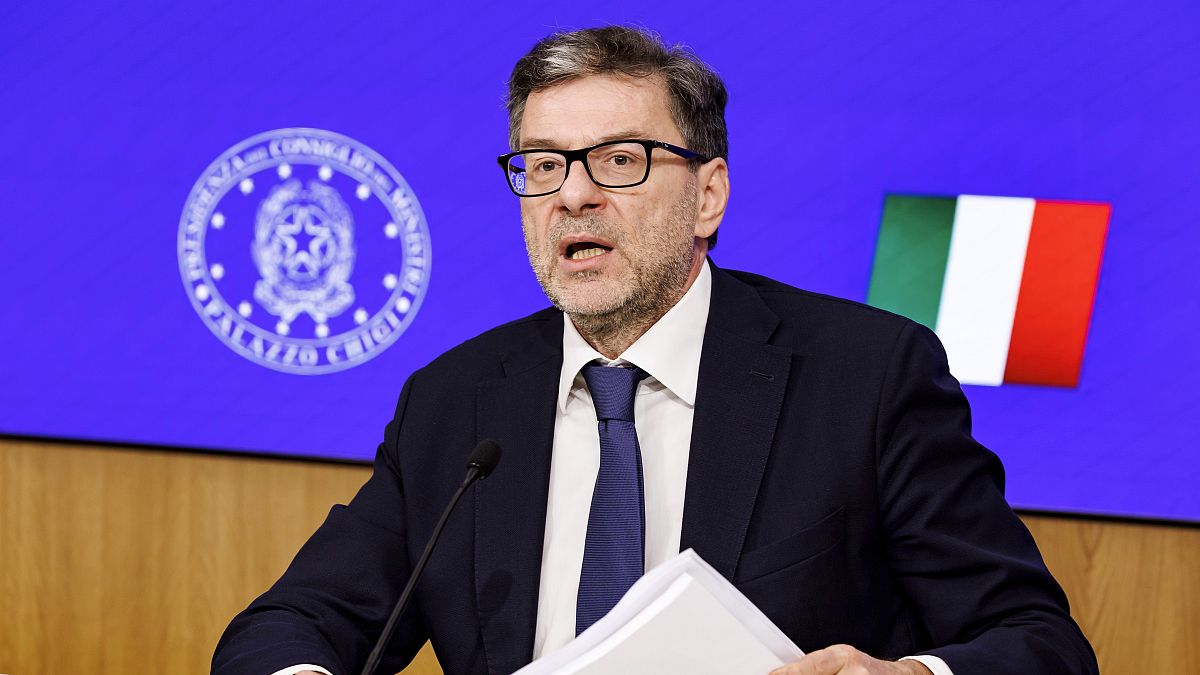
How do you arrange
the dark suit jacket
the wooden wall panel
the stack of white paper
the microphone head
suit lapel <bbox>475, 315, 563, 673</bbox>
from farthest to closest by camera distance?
the wooden wall panel < suit lapel <bbox>475, 315, 563, 673</bbox> < the dark suit jacket < the microphone head < the stack of white paper

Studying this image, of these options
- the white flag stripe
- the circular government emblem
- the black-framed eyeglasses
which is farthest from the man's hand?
the circular government emblem

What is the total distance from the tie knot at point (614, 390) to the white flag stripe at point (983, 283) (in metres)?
0.87

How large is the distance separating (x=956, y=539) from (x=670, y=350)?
46 cm

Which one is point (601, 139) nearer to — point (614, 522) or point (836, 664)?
point (614, 522)

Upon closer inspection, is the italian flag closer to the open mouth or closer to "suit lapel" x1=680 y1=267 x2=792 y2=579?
"suit lapel" x1=680 y1=267 x2=792 y2=579

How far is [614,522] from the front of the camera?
1494mm

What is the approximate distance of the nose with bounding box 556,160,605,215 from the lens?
1.56m

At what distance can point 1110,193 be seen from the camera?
2.14 meters

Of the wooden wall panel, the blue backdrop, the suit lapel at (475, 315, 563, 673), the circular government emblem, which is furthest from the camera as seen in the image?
the wooden wall panel

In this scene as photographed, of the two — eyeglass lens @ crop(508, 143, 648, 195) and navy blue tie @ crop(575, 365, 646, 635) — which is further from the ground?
eyeglass lens @ crop(508, 143, 648, 195)

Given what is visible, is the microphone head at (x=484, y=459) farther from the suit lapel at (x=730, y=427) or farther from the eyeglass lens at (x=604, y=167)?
the eyeglass lens at (x=604, y=167)

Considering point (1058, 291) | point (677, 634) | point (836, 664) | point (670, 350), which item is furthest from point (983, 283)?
point (677, 634)

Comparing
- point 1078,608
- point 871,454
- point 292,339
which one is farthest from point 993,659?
point 292,339

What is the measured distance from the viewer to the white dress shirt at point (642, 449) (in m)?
1.54
